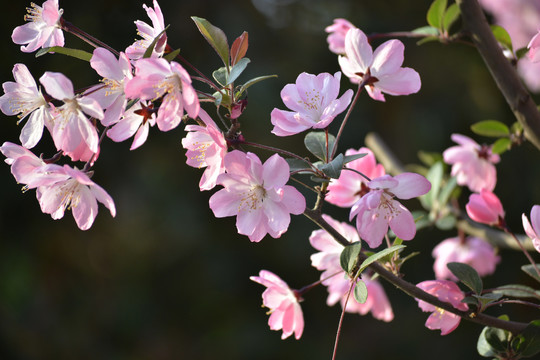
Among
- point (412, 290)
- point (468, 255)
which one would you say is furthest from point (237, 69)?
point (468, 255)

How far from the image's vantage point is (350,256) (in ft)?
1.73

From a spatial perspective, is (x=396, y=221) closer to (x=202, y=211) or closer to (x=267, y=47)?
(x=202, y=211)

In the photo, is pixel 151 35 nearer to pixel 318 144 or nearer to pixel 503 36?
pixel 318 144

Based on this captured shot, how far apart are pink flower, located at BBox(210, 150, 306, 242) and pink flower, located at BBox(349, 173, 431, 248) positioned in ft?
0.19

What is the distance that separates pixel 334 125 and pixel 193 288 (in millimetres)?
837

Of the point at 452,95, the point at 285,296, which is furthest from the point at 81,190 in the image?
the point at 452,95

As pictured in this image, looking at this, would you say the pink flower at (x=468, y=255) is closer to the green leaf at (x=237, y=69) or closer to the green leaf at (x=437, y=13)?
the green leaf at (x=437, y=13)

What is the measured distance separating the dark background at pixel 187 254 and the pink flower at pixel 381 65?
1.65 m

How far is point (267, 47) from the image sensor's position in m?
2.56

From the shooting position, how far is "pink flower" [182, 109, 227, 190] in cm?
48

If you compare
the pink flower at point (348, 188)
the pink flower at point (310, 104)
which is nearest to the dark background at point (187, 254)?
the pink flower at point (348, 188)

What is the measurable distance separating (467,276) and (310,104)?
8.8 inches

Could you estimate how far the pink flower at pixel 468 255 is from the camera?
39.7 inches

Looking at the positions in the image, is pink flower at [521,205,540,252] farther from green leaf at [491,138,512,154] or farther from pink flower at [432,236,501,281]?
pink flower at [432,236,501,281]
